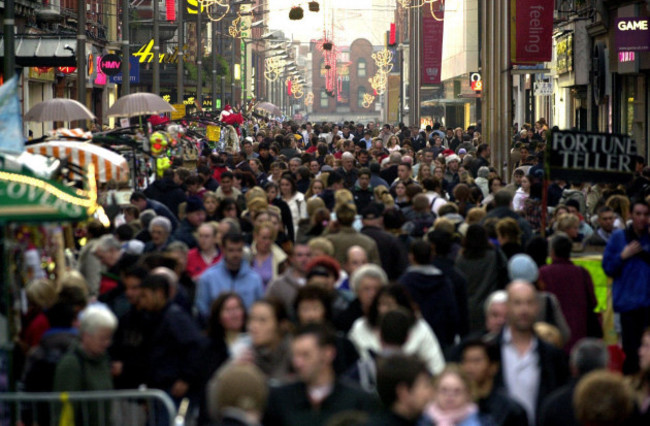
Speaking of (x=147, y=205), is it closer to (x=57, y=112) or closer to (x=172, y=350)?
(x=172, y=350)

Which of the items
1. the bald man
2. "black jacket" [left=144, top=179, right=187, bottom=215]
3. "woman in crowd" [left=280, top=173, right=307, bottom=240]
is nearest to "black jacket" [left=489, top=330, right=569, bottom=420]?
the bald man

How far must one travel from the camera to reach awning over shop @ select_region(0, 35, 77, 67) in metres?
37.4

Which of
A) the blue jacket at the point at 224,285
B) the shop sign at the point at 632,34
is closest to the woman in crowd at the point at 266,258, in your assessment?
the blue jacket at the point at 224,285

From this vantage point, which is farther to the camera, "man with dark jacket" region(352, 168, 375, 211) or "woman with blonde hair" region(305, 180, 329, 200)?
"woman with blonde hair" region(305, 180, 329, 200)

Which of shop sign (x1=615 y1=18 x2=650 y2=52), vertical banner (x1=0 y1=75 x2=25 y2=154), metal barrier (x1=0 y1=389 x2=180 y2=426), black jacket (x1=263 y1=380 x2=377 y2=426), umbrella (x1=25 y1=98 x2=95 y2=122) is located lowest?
metal barrier (x1=0 y1=389 x2=180 y2=426)

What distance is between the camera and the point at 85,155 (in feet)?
56.7

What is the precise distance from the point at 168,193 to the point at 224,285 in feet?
27.6

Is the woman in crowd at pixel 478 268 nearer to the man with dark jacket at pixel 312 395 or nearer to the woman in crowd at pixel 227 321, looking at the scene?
the woman in crowd at pixel 227 321

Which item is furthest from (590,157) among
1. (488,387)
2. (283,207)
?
(488,387)

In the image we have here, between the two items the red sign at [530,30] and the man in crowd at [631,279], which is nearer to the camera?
the man in crowd at [631,279]

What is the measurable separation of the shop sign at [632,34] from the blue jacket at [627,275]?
18278 mm

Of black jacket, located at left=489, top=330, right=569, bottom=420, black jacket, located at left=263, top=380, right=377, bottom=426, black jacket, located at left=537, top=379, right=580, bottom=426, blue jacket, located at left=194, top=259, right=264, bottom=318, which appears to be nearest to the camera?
black jacket, located at left=263, top=380, right=377, bottom=426

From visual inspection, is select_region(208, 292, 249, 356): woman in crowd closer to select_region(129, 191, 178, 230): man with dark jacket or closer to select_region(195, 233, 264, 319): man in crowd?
select_region(195, 233, 264, 319): man in crowd

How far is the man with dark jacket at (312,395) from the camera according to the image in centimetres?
662
